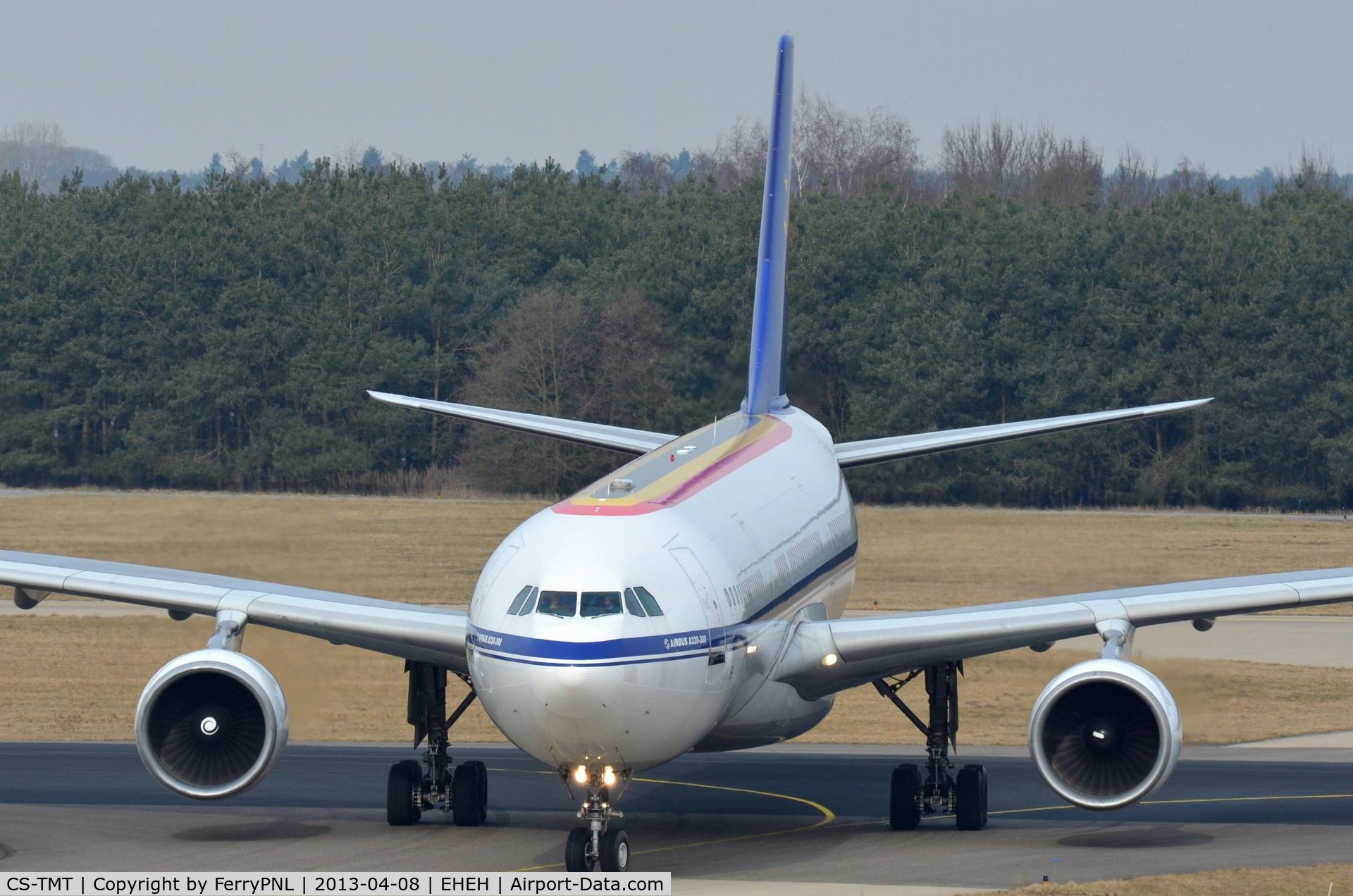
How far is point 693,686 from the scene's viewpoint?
63.4 ft

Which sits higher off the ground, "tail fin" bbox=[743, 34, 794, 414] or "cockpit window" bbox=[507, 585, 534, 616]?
"tail fin" bbox=[743, 34, 794, 414]

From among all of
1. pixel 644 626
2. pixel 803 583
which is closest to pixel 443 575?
pixel 803 583

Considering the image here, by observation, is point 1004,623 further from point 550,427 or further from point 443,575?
point 443,575

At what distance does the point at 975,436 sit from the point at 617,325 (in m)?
54.6

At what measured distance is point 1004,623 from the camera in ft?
76.1

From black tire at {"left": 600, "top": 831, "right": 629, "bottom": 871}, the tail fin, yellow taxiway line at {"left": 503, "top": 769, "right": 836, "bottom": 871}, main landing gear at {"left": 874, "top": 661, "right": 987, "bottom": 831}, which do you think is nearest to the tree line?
the tail fin

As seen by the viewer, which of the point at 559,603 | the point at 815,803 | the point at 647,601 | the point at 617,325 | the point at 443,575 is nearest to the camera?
the point at 559,603

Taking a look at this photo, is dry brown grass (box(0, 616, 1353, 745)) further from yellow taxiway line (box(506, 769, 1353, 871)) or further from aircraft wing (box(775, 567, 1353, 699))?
aircraft wing (box(775, 567, 1353, 699))

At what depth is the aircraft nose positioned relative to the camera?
1805cm

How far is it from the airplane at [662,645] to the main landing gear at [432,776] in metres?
0.03

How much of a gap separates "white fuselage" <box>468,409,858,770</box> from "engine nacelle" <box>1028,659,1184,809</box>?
3129mm

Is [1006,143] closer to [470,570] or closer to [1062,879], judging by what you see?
[470,570]

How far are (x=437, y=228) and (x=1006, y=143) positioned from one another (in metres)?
78.3

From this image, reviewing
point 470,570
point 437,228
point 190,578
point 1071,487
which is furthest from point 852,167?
point 190,578
